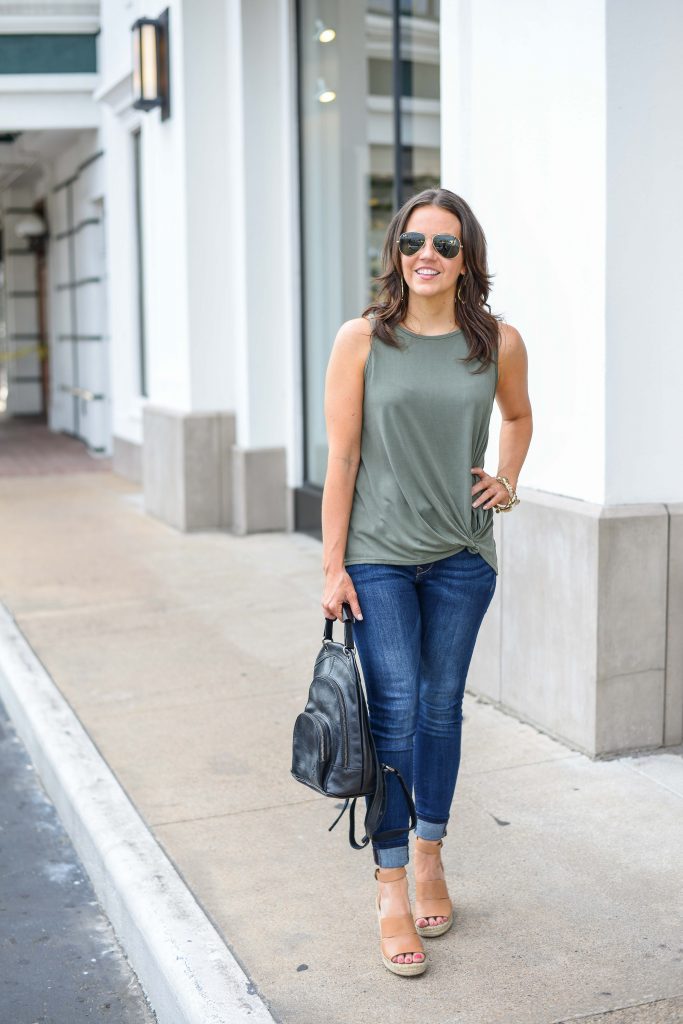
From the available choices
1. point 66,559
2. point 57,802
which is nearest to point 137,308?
point 66,559

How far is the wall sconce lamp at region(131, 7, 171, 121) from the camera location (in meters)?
9.85

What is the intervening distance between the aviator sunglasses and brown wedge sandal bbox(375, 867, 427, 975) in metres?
1.54

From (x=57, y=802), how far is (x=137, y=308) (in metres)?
9.03

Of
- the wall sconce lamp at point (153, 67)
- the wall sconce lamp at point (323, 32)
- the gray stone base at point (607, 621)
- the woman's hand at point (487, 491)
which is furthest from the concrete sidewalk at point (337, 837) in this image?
the wall sconce lamp at point (153, 67)

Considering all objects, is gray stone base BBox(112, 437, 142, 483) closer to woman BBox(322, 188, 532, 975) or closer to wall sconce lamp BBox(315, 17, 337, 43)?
wall sconce lamp BBox(315, 17, 337, 43)

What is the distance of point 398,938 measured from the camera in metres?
3.26

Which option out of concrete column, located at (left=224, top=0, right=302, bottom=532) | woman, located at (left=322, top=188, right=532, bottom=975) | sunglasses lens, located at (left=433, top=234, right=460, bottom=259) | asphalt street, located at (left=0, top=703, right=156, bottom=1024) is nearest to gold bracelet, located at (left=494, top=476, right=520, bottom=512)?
woman, located at (left=322, top=188, right=532, bottom=975)

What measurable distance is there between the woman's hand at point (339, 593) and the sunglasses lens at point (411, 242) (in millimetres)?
796

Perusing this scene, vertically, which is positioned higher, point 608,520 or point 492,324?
point 492,324

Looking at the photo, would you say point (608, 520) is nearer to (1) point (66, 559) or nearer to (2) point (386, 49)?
(2) point (386, 49)

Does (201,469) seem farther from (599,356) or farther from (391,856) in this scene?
(391,856)

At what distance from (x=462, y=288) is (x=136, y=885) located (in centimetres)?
192

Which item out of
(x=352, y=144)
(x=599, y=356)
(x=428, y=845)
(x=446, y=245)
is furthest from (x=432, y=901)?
(x=352, y=144)

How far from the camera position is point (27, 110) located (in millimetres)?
14438
